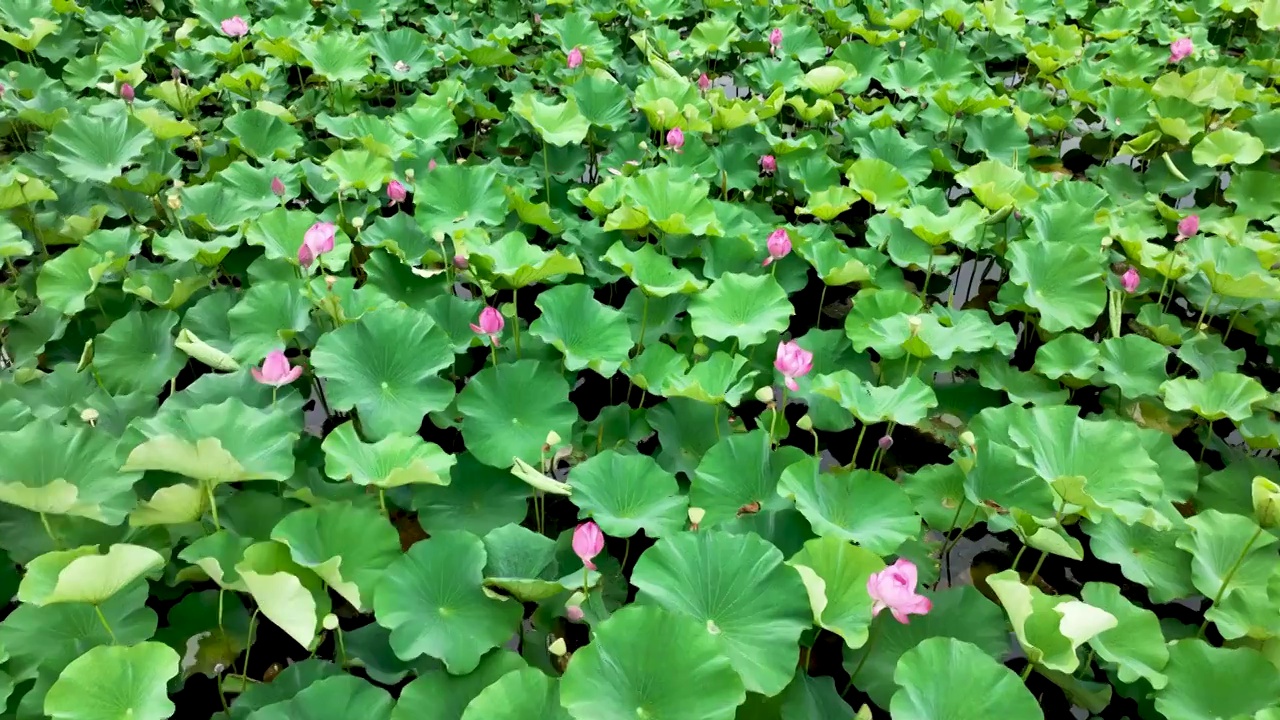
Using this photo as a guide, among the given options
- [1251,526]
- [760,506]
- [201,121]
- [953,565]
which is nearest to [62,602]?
[760,506]

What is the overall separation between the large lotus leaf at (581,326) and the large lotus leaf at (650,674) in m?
0.79

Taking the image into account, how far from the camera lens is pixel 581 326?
81.7 inches

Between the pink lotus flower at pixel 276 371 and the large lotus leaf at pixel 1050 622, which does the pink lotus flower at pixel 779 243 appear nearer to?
the large lotus leaf at pixel 1050 622

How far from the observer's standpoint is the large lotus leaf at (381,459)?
156 cm

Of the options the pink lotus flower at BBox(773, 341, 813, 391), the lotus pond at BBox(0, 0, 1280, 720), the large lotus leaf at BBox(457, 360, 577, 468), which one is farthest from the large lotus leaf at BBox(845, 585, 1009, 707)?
the large lotus leaf at BBox(457, 360, 577, 468)

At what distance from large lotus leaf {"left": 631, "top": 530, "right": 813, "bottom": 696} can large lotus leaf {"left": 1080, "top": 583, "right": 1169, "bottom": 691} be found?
54 cm

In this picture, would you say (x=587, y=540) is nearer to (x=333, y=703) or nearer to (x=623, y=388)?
(x=333, y=703)

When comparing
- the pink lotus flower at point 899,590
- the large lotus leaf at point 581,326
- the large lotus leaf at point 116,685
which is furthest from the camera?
the large lotus leaf at point 581,326

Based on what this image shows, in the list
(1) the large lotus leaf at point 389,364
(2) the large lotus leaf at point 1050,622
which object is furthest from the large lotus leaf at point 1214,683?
(1) the large lotus leaf at point 389,364

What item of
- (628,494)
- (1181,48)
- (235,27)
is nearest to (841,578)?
(628,494)

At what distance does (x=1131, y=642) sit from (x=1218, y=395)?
777 millimetres

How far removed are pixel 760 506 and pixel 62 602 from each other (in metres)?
1.20

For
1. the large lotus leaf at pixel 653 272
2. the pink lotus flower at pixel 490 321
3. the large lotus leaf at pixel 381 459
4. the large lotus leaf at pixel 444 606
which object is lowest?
the large lotus leaf at pixel 444 606

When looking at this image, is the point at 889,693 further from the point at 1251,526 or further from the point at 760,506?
the point at 1251,526
